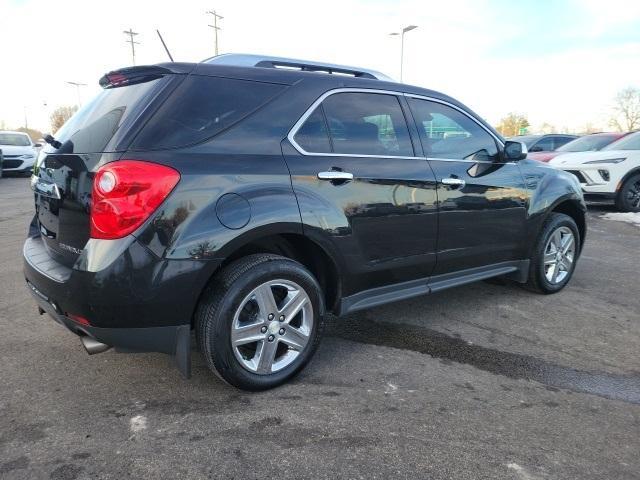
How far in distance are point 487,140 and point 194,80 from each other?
2.45 metres

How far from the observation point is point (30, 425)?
2.44m

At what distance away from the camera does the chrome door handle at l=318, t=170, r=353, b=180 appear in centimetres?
290

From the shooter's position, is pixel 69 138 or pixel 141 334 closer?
pixel 141 334

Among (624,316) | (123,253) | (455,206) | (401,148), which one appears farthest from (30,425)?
(624,316)

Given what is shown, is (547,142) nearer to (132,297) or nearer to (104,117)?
(104,117)

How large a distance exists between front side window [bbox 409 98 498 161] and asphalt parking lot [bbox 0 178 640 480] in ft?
4.28

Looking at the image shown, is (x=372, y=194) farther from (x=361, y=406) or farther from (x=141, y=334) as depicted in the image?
(x=141, y=334)

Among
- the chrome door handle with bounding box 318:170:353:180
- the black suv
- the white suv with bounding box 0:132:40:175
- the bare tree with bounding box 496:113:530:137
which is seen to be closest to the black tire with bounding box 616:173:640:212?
the black suv

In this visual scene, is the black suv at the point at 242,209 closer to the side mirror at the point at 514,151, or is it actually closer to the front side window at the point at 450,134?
the front side window at the point at 450,134

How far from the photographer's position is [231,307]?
2.57 meters

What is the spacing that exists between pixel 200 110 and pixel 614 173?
31.1ft

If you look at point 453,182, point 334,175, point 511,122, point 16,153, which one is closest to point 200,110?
point 334,175

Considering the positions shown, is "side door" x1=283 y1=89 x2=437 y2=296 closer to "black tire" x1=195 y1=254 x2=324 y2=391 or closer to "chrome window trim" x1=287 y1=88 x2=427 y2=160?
"chrome window trim" x1=287 y1=88 x2=427 y2=160

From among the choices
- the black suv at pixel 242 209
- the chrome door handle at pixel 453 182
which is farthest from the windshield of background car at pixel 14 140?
the chrome door handle at pixel 453 182
